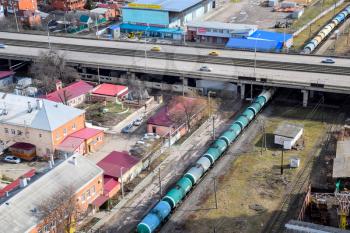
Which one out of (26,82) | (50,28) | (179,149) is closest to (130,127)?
(179,149)

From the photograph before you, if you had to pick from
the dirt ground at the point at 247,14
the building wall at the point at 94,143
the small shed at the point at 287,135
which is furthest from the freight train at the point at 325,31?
the building wall at the point at 94,143

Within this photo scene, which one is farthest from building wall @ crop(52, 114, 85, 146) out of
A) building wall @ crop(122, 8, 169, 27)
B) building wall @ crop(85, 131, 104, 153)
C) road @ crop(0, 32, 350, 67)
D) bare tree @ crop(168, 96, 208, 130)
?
building wall @ crop(122, 8, 169, 27)

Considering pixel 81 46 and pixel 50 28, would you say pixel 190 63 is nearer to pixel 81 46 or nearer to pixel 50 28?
pixel 81 46

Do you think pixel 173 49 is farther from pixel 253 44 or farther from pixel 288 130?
pixel 288 130

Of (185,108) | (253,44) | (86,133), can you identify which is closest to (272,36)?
(253,44)

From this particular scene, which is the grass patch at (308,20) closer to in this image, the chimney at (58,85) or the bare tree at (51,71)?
the bare tree at (51,71)

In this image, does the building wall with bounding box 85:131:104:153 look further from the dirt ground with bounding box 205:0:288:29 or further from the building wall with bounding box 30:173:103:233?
the dirt ground with bounding box 205:0:288:29
